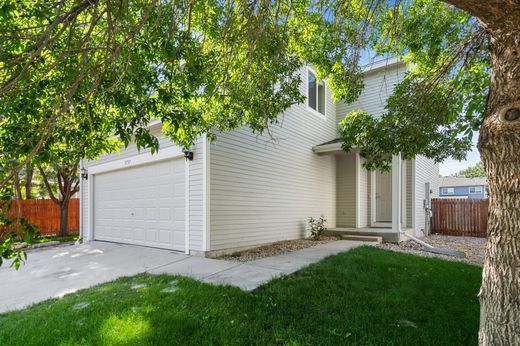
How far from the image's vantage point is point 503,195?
218 cm

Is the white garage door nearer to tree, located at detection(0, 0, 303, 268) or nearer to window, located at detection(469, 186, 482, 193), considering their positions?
tree, located at detection(0, 0, 303, 268)

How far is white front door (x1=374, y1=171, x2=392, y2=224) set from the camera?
471 inches

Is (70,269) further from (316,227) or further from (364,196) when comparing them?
(364,196)

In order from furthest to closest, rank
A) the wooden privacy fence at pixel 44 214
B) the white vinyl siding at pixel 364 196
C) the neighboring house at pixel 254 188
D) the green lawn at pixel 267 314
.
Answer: the wooden privacy fence at pixel 44 214 < the white vinyl siding at pixel 364 196 < the neighboring house at pixel 254 188 < the green lawn at pixel 267 314

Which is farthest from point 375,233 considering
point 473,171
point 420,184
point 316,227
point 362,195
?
point 473,171

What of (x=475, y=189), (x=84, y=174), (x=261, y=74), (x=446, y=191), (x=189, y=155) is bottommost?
(x=446, y=191)

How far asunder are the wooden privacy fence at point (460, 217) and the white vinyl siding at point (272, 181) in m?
4.95

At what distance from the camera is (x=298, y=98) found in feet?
18.1

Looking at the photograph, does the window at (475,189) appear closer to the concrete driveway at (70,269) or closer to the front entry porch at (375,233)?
the front entry porch at (375,233)

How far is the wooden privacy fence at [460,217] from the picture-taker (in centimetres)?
1306

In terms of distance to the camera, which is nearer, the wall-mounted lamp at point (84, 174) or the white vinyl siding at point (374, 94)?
the wall-mounted lamp at point (84, 174)

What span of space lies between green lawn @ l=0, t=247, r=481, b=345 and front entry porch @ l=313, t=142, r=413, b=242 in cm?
582

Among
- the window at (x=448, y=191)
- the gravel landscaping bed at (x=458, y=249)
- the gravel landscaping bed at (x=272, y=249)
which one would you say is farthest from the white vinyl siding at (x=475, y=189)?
the gravel landscaping bed at (x=272, y=249)

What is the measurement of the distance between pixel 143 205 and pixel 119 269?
2.65 metres
